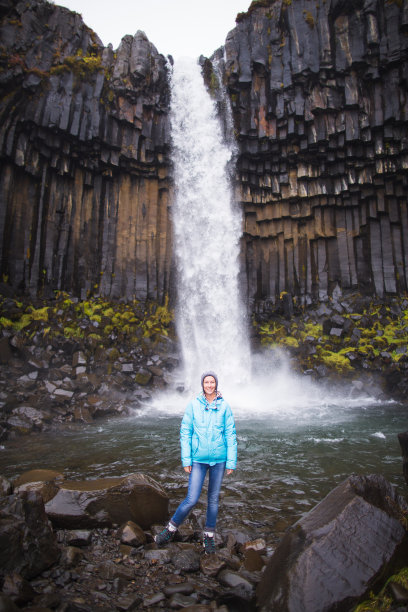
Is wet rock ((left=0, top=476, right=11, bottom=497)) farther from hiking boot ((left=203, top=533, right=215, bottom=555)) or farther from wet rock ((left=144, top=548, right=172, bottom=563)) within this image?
hiking boot ((left=203, top=533, right=215, bottom=555))

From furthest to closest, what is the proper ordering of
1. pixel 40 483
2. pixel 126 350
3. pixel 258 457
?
pixel 126 350 → pixel 258 457 → pixel 40 483

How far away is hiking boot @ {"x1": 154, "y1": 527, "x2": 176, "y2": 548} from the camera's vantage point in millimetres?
3877

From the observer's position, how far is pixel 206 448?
155 inches

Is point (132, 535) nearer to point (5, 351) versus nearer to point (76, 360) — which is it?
point (76, 360)

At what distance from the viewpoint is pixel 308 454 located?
24.3 ft

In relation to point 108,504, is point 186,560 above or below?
below

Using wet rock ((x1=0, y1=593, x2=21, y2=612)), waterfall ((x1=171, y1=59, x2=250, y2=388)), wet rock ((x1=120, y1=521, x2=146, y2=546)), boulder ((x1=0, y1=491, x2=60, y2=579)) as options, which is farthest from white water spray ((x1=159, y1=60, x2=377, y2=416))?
wet rock ((x1=0, y1=593, x2=21, y2=612))

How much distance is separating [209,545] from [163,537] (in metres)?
0.51

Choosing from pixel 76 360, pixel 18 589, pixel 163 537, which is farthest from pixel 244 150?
pixel 18 589

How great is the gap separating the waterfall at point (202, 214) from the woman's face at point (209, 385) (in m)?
15.6

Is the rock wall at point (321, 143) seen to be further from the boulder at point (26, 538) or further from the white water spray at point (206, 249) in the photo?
the boulder at point (26, 538)

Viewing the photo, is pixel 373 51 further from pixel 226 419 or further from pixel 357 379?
pixel 226 419

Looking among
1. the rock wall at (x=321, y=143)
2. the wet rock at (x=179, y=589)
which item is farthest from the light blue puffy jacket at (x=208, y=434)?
the rock wall at (x=321, y=143)

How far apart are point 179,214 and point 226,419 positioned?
60.6 feet
